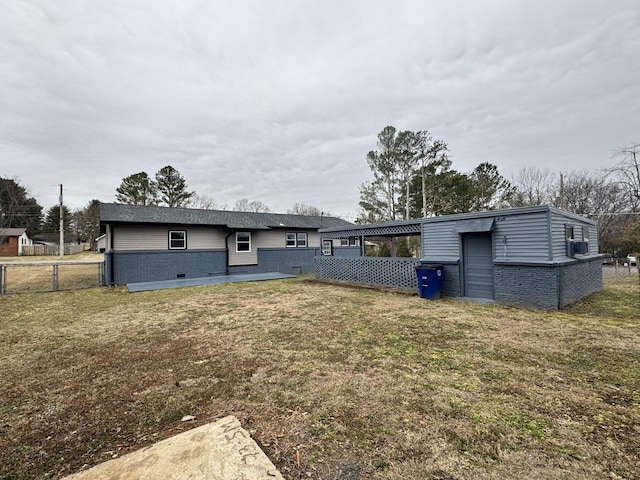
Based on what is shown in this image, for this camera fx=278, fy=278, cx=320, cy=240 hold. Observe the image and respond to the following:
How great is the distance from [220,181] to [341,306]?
27.9m

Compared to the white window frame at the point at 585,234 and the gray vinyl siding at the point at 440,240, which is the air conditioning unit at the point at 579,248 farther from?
the gray vinyl siding at the point at 440,240

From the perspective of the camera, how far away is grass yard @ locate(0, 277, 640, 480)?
208 cm

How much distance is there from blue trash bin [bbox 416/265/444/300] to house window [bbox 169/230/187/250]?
11662mm

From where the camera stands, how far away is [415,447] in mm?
2166

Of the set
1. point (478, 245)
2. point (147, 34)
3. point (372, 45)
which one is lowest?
point (478, 245)

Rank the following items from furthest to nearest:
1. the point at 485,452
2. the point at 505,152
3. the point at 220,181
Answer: the point at 220,181, the point at 505,152, the point at 485,452

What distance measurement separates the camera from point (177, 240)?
1430 centimetres

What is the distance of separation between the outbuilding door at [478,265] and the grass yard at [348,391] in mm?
1987

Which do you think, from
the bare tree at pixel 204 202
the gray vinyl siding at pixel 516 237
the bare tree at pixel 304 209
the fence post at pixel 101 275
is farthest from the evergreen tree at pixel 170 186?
the gray vinyl siding at pixel 516 237

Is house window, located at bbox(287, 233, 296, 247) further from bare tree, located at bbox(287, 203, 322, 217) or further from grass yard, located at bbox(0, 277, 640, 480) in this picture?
bare tree, located at bbox(287, 203, 322, 217)

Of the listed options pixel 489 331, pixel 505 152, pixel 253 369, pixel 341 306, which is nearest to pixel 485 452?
pixel 253 369

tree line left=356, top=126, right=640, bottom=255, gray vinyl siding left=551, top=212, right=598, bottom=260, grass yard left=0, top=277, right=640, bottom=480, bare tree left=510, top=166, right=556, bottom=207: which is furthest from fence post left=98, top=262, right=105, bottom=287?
bare tree left=510, top=166, right=556, bottom=207

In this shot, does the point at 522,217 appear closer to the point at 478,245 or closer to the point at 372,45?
the point at 478,245

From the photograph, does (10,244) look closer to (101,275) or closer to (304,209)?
(101,275)
